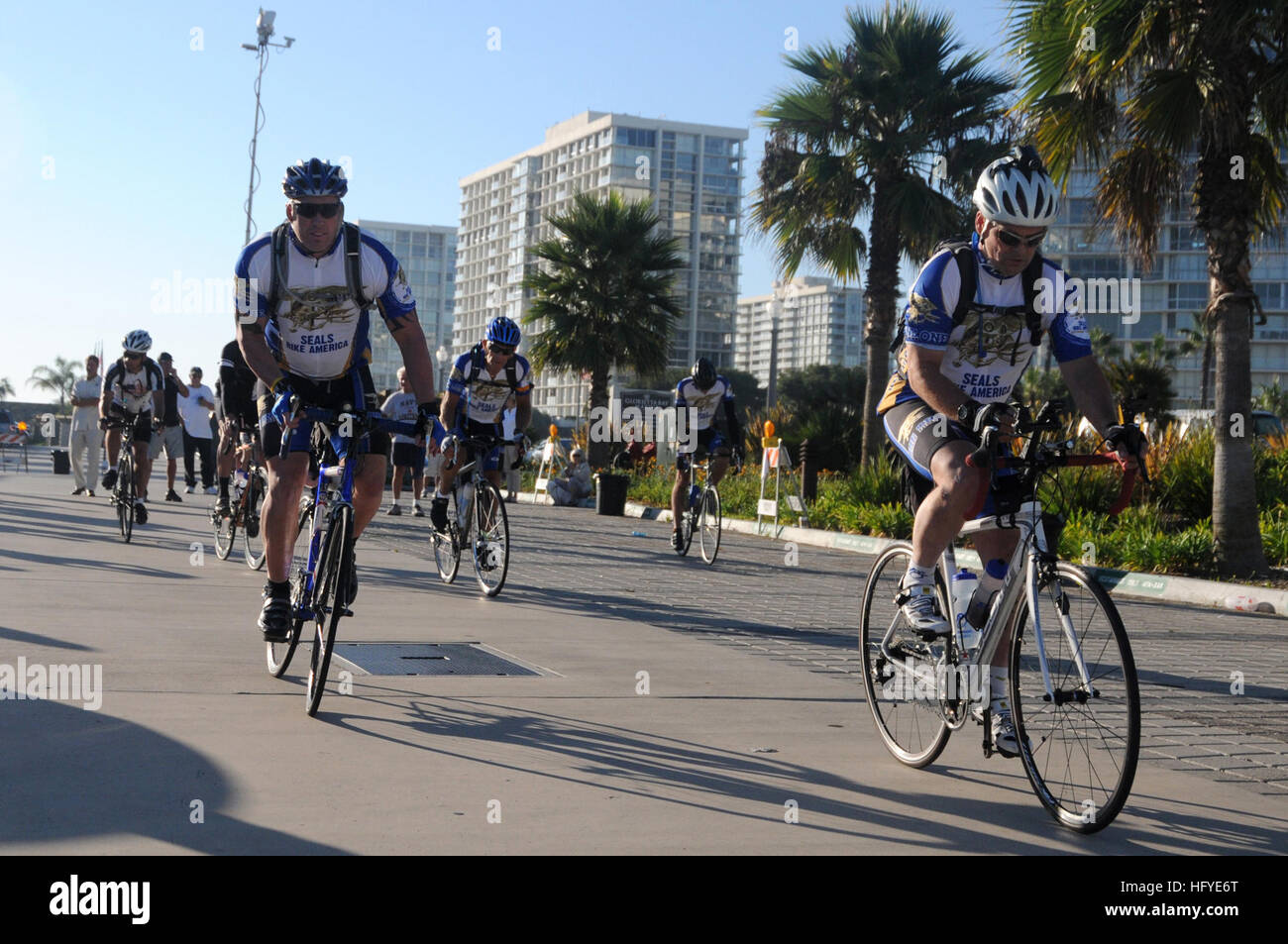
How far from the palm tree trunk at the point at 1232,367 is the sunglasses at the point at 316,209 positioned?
9.95 metres

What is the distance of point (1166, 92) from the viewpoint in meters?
13.0

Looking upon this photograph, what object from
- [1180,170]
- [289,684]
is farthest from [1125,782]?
[1180,170]

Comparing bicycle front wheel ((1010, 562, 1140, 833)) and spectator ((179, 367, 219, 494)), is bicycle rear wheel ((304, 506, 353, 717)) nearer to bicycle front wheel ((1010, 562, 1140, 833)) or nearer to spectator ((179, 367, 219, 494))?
bicycle front wheel ((1010, 562, 1140, 833))

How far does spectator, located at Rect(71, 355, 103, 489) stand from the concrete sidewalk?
13.1m

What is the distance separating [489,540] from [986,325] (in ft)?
19.2

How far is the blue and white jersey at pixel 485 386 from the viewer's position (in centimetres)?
1061

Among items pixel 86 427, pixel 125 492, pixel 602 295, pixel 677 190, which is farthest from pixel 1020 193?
pixel 677 190

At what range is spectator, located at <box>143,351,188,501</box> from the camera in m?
13.8

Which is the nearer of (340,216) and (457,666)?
(340,216)

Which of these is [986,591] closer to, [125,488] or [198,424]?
[125,488]

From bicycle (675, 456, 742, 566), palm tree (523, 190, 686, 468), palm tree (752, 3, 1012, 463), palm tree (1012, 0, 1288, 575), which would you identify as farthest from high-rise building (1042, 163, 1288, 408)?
bicycle (675, 456, 742, 566)
